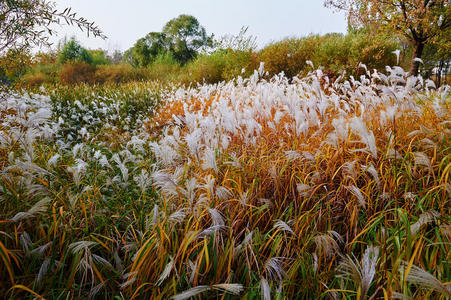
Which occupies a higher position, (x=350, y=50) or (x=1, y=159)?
(x=350, y=50)

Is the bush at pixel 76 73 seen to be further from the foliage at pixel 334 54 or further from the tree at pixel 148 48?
the foliage at pixel 334 54

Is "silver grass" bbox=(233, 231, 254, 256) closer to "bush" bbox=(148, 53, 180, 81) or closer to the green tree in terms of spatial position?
"bush" bbox=(148, 53, 180, 81)

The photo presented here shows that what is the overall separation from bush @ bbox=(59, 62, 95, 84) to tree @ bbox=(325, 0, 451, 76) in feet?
48.4

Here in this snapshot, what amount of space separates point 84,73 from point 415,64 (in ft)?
60.1

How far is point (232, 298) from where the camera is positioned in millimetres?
1356

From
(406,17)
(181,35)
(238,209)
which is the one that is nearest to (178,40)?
(181,35)

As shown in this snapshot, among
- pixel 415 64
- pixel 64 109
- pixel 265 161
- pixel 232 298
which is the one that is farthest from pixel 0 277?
pixel 415 64

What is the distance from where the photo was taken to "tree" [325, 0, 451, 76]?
8352 mm

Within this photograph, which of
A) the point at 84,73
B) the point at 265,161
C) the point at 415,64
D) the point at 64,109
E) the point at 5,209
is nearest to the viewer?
the point at 5,209

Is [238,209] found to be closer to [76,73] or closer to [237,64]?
[237,64]

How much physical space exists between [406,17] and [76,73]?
58.4 feet

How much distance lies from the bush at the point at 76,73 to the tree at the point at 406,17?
14752 millimetres

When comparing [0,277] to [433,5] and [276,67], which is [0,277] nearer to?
[276,67]

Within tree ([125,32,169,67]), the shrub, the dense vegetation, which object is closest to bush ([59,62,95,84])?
tree ([125,32,169,67])
